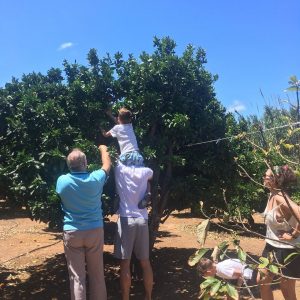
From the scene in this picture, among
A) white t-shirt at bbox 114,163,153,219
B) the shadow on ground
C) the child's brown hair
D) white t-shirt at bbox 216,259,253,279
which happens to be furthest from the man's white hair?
the shadow on ground

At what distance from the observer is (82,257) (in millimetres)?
4488

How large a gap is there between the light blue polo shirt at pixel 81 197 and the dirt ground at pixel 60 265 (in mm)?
1830

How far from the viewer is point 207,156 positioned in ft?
20.0

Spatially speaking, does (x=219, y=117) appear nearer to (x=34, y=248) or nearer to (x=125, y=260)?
(x=125, y=260)

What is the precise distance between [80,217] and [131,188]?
0.69 m

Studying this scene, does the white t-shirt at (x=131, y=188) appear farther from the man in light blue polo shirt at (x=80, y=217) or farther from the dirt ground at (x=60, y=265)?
the dirt ground at (x=60, y=265)

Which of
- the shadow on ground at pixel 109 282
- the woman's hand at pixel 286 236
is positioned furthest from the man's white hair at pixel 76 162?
the shadow on ground at pixel 109 282

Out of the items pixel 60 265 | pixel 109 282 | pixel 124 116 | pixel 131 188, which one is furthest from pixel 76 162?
pixel 60 265

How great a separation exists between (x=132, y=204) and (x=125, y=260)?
611mm

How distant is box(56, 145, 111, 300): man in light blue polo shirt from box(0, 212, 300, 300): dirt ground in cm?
148

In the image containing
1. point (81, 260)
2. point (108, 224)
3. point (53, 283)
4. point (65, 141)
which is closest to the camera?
point (81, 260)

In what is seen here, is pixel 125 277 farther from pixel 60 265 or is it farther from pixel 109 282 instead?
pixel 60 265

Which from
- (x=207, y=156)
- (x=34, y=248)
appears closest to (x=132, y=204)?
(x=207, y=156)

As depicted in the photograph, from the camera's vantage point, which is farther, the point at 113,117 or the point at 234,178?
the point at 234,178
